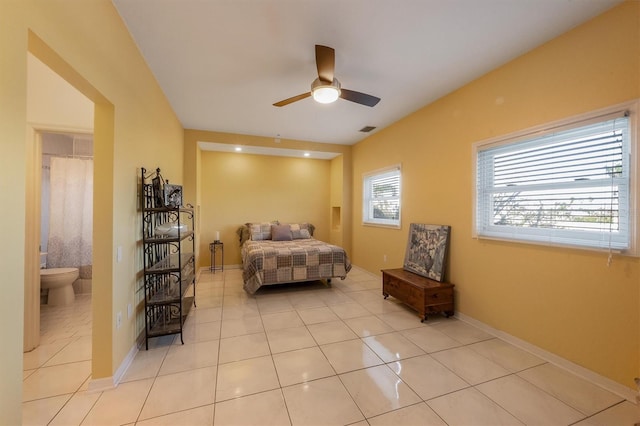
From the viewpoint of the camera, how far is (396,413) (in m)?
1.60

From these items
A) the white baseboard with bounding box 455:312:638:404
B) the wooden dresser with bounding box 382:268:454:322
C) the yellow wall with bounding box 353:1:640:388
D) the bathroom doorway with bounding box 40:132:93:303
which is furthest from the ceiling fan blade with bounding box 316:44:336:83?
the bathroom doorway with bounding box 40:132:93:303

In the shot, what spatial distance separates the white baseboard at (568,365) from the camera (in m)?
1.74

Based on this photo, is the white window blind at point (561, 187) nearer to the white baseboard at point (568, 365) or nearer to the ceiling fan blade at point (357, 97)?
the white baseboard at point (568, 365)

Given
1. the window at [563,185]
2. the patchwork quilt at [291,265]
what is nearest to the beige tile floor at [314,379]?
the patchwork quilt at [291,265]

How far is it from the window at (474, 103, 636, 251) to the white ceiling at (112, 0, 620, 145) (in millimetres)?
842

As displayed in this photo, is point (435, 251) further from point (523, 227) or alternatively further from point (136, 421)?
point (136, 421)

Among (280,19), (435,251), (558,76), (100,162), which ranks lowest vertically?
(435,251)

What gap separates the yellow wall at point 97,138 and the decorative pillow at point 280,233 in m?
2.55

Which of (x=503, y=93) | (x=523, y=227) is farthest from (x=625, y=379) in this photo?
(x=503, y=93)

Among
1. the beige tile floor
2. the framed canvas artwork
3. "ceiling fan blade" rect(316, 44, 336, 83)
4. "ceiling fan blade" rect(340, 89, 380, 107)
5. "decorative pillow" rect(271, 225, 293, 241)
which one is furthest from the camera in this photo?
"decorative pillow" rect(271, 225, 293, 241)

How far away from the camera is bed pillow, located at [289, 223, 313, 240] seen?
17.4 feet

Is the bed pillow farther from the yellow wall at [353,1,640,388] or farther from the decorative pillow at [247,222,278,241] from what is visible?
the yellow wall at [353,1,640,388]

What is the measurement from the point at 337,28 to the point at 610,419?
3.30m

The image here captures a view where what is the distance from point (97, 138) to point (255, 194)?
12.8 feet
